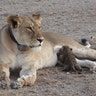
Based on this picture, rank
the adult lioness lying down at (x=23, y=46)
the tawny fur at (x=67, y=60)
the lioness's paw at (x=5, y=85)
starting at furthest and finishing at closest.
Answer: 1. the tawny fur at (x=67, y=60)
2. the adult lioness lying down at (x=23, y=46)
3. the lioness's paw at (x=5, y=85)

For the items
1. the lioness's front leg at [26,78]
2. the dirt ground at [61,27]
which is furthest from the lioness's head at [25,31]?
the dirt ground at [61,27]

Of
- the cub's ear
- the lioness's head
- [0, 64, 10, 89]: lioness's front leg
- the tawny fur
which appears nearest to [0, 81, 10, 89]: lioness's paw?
[0, 64, 10, 89]: lioness's front leg

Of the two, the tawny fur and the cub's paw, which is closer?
the cub's paw

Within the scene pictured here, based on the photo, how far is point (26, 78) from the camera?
5281 millimetres

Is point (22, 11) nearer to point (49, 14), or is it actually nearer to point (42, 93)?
point (49, 14)

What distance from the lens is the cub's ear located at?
556cm

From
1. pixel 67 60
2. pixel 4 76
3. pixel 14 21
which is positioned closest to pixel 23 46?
pixel 14 21

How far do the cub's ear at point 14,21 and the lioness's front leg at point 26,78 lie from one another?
0.48 meters

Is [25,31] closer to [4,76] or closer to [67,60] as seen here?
[4,76]

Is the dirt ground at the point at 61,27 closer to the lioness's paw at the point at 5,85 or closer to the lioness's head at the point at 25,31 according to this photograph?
the lioness's paw at the point at 5,85

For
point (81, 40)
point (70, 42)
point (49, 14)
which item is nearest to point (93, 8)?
point (49, 14)

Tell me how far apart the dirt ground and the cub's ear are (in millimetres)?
626

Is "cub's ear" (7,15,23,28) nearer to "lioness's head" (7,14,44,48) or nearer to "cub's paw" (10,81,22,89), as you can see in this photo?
"lioness's head" (7,14,44,48)

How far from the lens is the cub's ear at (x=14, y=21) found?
556 cm
